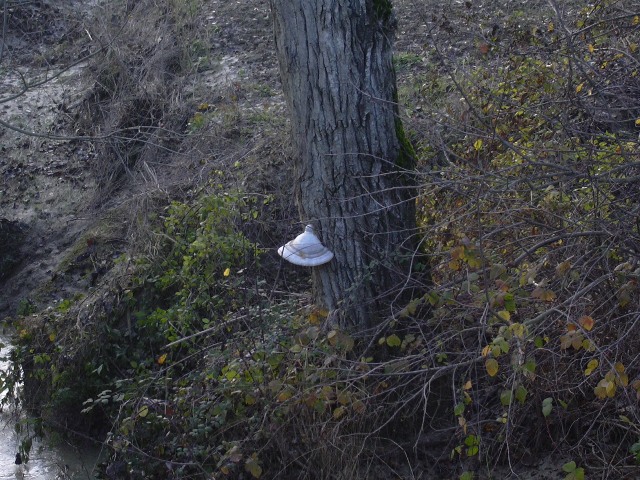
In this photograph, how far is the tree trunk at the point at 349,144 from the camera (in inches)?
213

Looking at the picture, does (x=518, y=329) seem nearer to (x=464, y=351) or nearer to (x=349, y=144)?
(x=464, y=351)

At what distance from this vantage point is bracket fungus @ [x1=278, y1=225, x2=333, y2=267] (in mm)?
5371

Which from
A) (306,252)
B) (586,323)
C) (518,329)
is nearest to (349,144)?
(306,252)

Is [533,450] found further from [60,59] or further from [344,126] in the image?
[60,59]

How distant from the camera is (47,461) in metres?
7.28

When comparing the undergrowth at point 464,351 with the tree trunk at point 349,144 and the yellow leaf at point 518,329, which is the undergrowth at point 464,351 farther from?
the tree trunk at point 349,144

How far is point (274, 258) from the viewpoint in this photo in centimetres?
743

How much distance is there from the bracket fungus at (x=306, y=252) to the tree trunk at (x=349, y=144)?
0.46 ft

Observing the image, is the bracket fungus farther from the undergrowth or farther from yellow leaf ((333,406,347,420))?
yellow leaf ((333,406,347,420))

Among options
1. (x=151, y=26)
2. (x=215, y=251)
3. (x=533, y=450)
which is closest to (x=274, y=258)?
(x=215, y=251)

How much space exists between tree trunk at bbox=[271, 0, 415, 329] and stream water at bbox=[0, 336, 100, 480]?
8.98ft

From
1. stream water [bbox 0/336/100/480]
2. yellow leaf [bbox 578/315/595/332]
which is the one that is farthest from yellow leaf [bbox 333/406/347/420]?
stream water [bbox 0/336/100/480]

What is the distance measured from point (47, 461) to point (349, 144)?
3.80 metres

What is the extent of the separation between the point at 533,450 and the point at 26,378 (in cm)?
440
